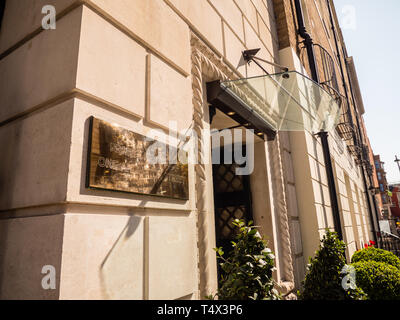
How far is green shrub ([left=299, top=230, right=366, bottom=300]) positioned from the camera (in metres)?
2.94

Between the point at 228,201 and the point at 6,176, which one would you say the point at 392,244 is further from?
the point at 6,176

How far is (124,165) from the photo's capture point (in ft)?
6.70

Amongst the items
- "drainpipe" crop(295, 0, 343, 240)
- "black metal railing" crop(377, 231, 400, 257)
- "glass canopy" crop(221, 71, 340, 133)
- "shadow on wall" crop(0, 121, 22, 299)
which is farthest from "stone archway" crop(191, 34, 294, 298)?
"black metal railing" crop(377, 231, 400, 257)

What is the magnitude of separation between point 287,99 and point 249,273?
3.11 metres

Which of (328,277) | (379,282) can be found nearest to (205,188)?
(328,277)

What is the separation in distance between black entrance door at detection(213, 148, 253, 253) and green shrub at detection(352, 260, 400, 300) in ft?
8.22

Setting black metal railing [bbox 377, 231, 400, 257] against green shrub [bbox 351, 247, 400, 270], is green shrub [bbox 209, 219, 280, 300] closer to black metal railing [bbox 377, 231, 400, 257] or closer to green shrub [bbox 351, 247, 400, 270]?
green shrub [bbox 351, 247, 400, 270]

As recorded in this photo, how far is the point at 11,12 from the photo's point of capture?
2.68m

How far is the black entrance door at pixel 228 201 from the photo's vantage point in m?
5.37

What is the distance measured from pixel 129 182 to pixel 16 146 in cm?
98

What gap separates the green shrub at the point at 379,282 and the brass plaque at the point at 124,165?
4688mm

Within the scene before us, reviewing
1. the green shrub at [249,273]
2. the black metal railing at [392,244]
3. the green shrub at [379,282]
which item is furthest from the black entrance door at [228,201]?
the black metal railing at [392,244]

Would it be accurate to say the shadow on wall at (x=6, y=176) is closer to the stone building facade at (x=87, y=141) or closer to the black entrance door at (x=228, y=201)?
the stone building facade at (x=87, y=141)
